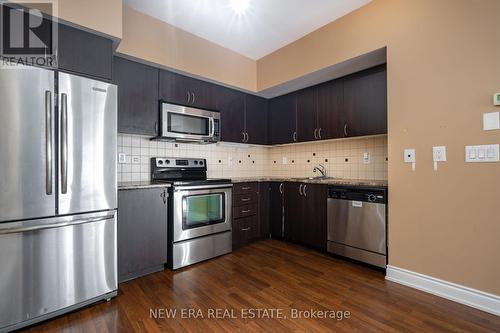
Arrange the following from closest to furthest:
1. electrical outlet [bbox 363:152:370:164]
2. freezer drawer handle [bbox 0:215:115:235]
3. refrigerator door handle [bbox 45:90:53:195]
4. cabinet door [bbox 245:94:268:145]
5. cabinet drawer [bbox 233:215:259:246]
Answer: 1. freezer drawer handle [bbox 0:215:115:235]
2. refrigerator door handle [bbox 45:90:53:195]
3. electrical outlet [bbox 363:152:370:164]
4. cabinet drawer [bbox 233:215:259:246]
5. cabinet door [bbox 245:94:268:145]

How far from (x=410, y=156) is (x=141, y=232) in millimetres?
2721

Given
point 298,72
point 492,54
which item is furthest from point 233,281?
point 492,54

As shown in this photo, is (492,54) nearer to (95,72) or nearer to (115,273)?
(95,72)

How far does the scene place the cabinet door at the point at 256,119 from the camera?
370 centimetres

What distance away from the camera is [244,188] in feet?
10.7

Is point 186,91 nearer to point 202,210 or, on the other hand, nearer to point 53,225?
point 202,210

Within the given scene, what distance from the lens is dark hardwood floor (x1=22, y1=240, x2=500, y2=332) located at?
1.58 meters

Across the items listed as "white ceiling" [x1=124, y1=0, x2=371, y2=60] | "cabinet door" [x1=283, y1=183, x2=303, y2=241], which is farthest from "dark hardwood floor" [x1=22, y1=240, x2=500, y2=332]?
"white ceiling" [x1=124, y1=0, x2=371, y2=60]

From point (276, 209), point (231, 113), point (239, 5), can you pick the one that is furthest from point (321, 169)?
point (239, 5)

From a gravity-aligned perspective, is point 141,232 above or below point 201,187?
below

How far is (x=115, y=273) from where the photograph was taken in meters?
1.95

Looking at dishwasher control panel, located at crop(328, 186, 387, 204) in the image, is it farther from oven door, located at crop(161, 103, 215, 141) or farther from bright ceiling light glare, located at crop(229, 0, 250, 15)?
bright ceiling light glare, located at crop(229, 0, 250, 15)

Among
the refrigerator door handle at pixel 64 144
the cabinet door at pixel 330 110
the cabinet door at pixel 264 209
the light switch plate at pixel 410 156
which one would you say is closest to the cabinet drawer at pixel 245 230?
the cabinet door at pixel 264 209

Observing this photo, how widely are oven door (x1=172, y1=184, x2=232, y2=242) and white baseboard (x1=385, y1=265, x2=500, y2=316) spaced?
75.0 inches
